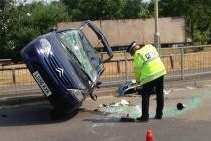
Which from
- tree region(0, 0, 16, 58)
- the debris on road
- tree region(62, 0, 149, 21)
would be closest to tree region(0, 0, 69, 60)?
tree region(0, 0, 16, 58)

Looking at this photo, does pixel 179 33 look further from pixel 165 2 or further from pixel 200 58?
pixel 200 58

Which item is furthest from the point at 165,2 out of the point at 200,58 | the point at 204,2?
the point at 200,58

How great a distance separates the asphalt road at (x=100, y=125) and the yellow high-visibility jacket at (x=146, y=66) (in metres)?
0.89

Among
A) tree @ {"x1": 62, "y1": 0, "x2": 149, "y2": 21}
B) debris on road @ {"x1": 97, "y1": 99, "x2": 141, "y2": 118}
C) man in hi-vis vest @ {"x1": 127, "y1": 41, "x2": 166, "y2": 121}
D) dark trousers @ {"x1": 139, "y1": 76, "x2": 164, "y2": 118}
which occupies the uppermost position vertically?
man in hi-vis vest @ {"x1": 127, "y1": 41, "x2": 166, "y2": 121}

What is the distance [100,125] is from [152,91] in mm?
1323

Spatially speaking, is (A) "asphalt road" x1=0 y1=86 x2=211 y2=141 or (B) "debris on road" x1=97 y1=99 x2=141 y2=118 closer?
(A) "asphalt road" x1=0 y1=86 x2=211 y2=141

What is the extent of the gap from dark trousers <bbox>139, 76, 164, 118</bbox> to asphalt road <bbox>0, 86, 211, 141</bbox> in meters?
0.23

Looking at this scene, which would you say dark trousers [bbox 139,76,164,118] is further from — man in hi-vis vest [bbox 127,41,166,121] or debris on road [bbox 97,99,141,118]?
debris on road [bbox 97,99,141,118]

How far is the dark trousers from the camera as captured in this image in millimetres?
12430

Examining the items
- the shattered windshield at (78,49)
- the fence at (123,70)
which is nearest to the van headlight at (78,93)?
the shattered windshield at (78,49)

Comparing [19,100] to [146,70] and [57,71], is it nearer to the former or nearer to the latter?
[57,71]

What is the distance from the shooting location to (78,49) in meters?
13.5

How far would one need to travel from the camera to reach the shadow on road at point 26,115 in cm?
1311

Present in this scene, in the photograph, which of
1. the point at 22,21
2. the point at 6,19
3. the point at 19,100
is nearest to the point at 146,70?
the point at 19,100
